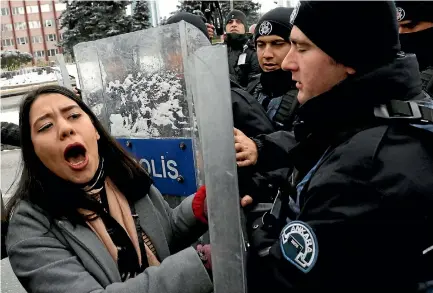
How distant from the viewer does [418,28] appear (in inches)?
101

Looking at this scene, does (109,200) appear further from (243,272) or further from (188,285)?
(243,272)

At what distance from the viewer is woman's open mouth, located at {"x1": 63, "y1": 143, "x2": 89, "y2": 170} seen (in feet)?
5.22

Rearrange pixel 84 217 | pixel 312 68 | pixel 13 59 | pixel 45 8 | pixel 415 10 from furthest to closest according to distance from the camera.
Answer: pixel 45 8 < pixel 13 59 < pixel 415 10 < pixel 84 217 < pixel 312 68

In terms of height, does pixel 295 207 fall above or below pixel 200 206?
above

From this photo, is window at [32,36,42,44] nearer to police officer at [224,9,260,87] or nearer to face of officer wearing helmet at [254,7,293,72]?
police officer at [224,9,260,87]

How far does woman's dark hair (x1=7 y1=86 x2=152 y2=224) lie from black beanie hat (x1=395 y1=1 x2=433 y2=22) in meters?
1.92

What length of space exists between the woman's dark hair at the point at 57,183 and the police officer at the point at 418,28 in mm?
1886

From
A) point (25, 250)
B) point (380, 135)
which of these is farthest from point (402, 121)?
point (25, 250)

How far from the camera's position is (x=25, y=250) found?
143 cm

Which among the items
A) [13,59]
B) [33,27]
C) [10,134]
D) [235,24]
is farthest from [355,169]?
[33,27]

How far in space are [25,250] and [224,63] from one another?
1.04 meters

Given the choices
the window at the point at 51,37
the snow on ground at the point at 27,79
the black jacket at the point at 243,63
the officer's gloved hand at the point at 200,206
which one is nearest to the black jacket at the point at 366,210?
the officer's gloved hand at the point at 200,206

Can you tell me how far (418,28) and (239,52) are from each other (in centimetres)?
322

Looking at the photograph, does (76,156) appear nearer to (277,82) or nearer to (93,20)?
(277,82)
